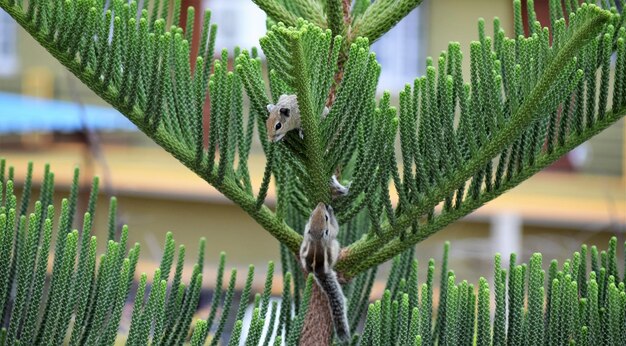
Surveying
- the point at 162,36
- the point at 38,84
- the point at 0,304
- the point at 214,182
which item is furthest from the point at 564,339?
the point at 38,84

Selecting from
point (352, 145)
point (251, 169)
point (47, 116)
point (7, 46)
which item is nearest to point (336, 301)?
point (352, 145)

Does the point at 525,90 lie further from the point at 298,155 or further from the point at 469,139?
the point at 298,155

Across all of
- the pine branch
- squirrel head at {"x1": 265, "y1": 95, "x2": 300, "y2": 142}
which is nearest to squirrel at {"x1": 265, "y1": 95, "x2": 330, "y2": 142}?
squirrel head at {"x1": 265, "y1": 95, "x2": 300, "y2": 142}

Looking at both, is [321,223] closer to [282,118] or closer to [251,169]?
[282,118]

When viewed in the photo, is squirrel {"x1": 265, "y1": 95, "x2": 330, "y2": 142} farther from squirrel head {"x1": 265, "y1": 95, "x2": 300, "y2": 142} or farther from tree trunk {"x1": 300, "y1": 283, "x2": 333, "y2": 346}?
tree trunk {"x1": 300, "y1": 283, "x2": 333, "y2": 346}

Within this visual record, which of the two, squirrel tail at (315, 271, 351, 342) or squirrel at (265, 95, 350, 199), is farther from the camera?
squirrel tail at (315, 271, 351, 342)

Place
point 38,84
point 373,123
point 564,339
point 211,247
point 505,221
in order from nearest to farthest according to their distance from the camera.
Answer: point 373,123, point 564,339, point 505,221, point 211,247, point 38,84

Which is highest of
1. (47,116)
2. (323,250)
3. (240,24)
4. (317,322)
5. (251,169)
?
(240,24)
